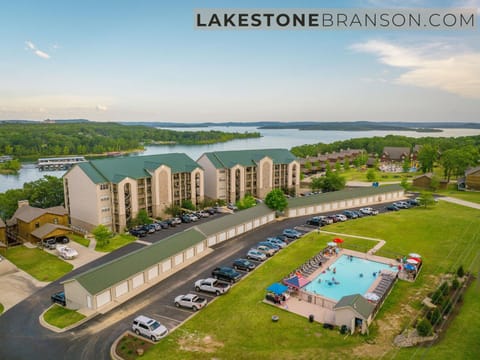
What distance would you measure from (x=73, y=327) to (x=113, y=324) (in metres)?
2.94

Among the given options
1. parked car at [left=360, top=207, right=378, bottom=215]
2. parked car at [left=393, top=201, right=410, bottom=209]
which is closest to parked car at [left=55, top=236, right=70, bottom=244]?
parked car at [left=360, top=207, right=378, bottom=215]

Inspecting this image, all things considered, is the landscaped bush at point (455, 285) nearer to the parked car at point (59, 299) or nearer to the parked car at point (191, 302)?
the parked car at point (191, 302)

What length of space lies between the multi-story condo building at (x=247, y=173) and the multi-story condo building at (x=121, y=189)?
7901mm

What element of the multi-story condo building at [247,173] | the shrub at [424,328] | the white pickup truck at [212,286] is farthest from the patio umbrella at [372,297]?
the multi-story condo building at [247,173]

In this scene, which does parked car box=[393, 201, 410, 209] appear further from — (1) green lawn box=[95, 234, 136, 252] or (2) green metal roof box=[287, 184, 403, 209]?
(1) green lawn box=[95, 234, 136, 252]

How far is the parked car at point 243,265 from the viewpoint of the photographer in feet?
120

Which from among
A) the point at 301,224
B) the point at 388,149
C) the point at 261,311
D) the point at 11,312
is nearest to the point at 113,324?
the point at 11,312

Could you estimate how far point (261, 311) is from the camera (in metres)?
28.1

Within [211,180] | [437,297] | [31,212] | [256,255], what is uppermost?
[211,180]

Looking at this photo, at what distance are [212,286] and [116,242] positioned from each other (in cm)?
2037

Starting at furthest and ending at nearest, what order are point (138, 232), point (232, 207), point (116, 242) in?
point (232, 207) → point (138, 232) → point (116, 242)

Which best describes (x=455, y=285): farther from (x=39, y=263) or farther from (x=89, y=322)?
(x=39, y=263)

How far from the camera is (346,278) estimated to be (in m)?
35.0

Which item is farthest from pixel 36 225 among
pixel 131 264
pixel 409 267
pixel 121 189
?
pixel 409 267
